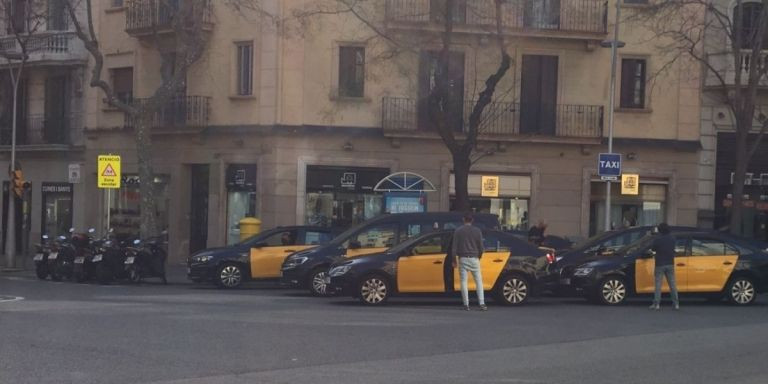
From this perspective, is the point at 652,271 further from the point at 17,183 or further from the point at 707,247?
the point at 17,183

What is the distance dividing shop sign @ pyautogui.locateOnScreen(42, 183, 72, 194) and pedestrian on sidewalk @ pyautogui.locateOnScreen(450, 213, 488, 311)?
72.9 ft

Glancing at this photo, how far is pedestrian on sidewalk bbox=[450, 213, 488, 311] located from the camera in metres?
18.0

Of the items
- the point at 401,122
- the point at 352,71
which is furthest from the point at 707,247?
the point at 352,71

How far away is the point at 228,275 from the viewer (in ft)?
76.8

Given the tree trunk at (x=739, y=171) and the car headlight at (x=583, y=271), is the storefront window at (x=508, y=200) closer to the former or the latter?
the tree trunk at (x=739, y=171)

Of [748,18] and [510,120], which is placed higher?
[748,18]

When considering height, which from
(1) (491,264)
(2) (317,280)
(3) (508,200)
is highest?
(3) (508,200)

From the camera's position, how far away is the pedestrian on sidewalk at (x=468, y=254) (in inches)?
707

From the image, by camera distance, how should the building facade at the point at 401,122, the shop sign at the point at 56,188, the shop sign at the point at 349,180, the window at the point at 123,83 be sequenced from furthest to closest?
1. the shop sign at the point at 56,188
2. the window at the point at 123,83
3. the shop sign at the point at 349,180
4. the building facade at the point at 401,122

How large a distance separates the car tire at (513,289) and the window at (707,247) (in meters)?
3.60

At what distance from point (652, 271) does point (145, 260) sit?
39.2 ft

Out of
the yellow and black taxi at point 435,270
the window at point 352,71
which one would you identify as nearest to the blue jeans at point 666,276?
the yellow and black taxi at point 435,270

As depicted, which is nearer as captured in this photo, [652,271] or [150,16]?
[652,271]

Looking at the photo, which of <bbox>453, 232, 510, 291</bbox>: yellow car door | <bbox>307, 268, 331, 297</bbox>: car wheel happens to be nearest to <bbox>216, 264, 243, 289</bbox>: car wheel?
<bbox>307, 268, 331, 297</bbox>: car wheel
